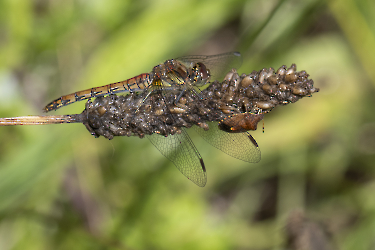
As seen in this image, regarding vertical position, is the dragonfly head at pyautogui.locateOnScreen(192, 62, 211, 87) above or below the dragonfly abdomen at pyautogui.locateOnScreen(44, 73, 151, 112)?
below

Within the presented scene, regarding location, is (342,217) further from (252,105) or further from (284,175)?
(252,105)

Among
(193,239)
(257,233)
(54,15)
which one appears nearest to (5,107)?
(54,15)

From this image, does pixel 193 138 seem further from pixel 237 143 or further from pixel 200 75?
pixel 237 143

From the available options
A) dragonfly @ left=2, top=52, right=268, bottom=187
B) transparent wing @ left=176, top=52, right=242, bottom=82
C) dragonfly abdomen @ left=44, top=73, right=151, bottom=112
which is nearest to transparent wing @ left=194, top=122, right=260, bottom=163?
dragonfly @ left=2, top=52, right=268, bottom=187

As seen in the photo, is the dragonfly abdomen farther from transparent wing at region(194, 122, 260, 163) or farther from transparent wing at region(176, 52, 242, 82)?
Answer: transparent wing at region(194, 122, 260, 163)

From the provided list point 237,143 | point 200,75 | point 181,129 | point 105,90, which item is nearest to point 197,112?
point 181,129
